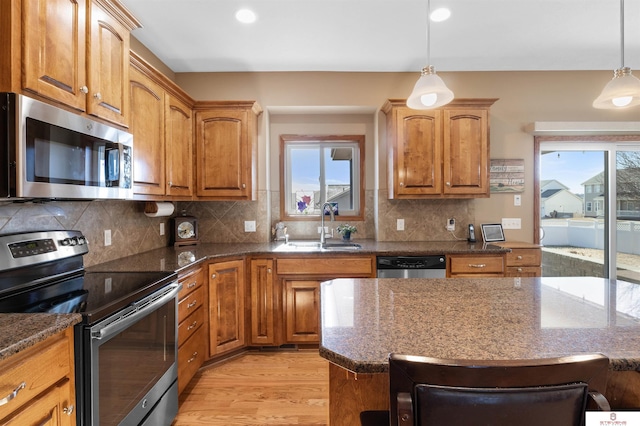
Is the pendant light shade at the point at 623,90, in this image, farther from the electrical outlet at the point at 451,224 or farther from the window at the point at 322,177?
the window at the point at 322,177

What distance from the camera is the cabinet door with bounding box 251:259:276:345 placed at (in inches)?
110

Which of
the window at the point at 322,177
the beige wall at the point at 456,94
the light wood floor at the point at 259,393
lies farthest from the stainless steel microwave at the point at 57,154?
the window at the point at 322,177

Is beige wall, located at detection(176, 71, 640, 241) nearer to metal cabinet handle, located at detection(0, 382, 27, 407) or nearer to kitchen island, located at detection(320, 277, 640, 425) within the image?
kitchen island, located at detection(320, 277, 640, 425)

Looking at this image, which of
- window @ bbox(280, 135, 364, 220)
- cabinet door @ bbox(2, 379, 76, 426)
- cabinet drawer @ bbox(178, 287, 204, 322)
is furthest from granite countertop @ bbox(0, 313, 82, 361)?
window @ bbox(280, 135, 364, 220)

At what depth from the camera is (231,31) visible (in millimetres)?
2566

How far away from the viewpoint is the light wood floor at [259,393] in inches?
78.3

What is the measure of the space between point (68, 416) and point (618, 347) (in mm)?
1757

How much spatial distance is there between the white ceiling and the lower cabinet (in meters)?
1.83

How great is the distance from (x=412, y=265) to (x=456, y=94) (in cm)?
189

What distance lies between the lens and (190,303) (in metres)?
2.21

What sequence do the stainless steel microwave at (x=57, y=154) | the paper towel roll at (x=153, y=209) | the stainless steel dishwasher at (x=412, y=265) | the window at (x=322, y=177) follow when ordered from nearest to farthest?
the stainless steel microwave at (x=57, y=154), the paper towel roll at (x=153, y=209), the stainless steel dishwasher at (x=412, y=265), the window at (x=322, y=177)

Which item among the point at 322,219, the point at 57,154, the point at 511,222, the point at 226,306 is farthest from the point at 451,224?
the point at 57,154

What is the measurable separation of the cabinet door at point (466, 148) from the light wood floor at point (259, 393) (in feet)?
6.71

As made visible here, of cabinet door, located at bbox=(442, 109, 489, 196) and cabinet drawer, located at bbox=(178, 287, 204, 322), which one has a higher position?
cabinet door, located at bbox=(442, 109, 489, 196)
